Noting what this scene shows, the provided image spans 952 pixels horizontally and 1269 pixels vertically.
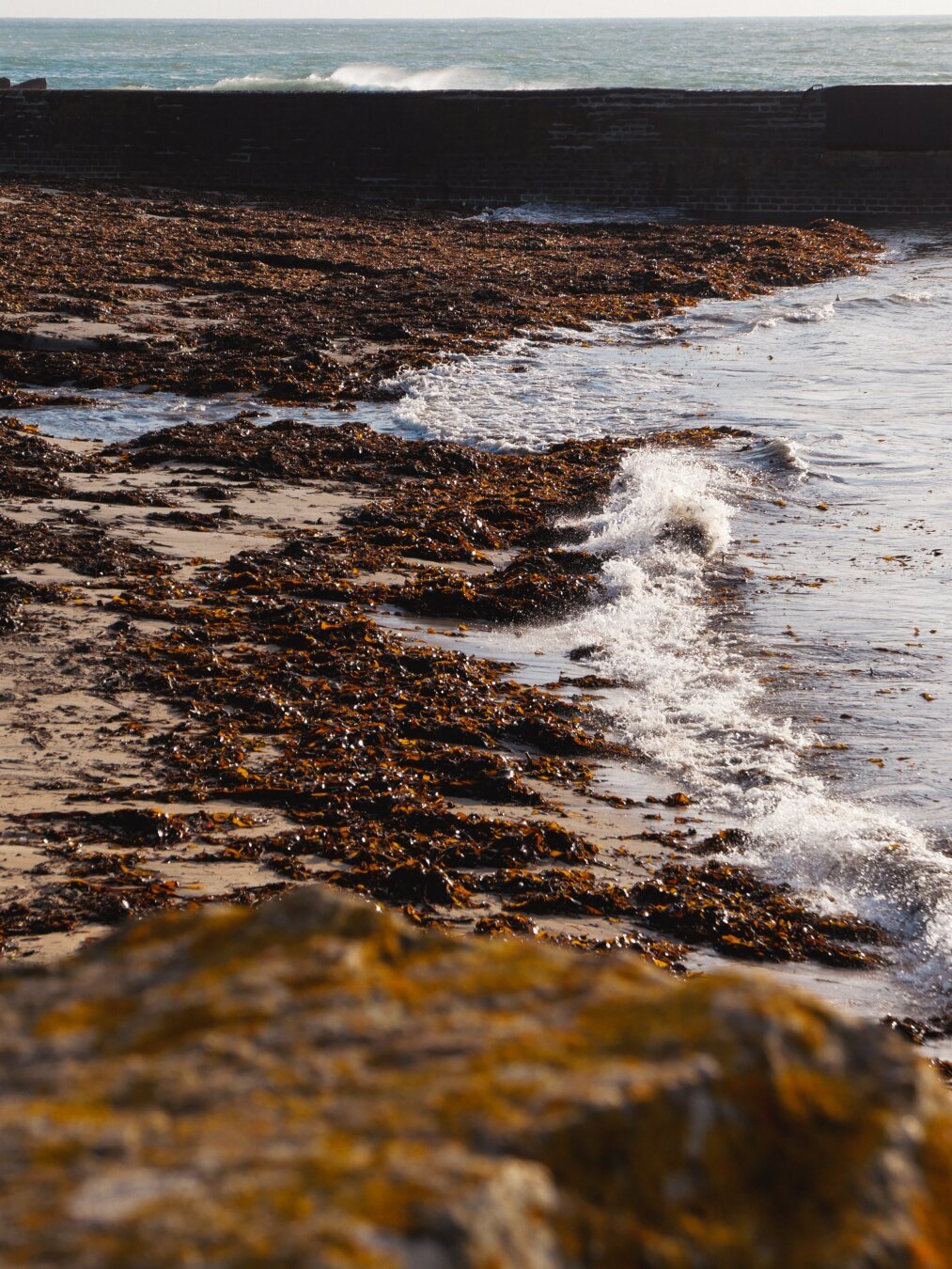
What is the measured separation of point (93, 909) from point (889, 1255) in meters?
3.00

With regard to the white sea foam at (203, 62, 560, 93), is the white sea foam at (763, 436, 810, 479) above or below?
below

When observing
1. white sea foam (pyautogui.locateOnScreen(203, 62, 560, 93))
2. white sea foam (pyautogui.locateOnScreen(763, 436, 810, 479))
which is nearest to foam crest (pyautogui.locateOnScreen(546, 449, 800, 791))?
Answer: white sea foam (pyautogui.locateOnScreen(763, 436, 810, 479))

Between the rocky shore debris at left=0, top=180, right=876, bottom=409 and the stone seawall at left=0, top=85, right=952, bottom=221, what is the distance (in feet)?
5.75

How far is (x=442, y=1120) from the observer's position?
98cm

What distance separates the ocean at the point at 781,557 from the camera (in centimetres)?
484

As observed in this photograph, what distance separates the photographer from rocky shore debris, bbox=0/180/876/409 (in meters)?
11.7

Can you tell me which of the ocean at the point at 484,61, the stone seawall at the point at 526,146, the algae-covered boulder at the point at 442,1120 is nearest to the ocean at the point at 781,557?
the algae-covered boulder at the point at 442,1120

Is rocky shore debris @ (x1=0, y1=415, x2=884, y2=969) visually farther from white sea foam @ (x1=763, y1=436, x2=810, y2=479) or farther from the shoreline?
white sea foam @ (x1=763, y1=436, x2=810, y2=479)

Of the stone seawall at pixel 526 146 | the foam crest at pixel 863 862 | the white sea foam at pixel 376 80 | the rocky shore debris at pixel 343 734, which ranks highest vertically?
the white sea foam at pixel 376 80

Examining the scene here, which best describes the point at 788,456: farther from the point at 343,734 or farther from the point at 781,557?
the point at 343,734

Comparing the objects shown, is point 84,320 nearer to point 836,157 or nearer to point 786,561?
point 786,561

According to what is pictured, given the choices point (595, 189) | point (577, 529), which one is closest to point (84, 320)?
point (577, 529)

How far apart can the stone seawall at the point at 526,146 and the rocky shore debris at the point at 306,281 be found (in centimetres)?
175

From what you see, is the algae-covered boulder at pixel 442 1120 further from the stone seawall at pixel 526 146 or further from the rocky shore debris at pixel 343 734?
the stone seawall at pixel 526 146
